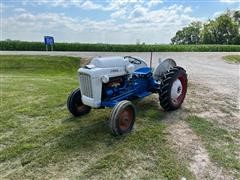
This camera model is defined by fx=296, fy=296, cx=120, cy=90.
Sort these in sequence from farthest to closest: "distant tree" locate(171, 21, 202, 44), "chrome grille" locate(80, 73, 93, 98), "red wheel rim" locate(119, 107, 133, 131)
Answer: "distant tree" locate(171, 21, 202, 44) → "chrome grille" locate(80, 73, 93, 98) → "red wheel rim" locate(119, 107, 133, 131)

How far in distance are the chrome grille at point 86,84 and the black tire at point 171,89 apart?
145 centimetres

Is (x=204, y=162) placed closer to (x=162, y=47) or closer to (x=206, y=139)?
(x=206, y=139)

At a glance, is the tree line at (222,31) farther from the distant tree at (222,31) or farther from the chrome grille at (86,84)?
the chrome grille at (86,84)

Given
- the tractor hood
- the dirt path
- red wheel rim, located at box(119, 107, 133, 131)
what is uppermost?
the tractor hood

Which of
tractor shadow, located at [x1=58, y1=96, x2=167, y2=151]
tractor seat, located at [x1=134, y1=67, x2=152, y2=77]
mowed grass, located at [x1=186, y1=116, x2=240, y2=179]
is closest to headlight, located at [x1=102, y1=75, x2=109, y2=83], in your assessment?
tractor shadow, located at [x1=58, y1=96, x2=167, y2=151]

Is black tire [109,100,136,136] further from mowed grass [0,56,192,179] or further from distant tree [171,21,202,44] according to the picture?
distant tree [171,21,202,44]

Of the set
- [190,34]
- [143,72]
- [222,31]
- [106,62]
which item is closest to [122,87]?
[106,62]

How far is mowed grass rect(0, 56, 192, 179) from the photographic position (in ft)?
12.0

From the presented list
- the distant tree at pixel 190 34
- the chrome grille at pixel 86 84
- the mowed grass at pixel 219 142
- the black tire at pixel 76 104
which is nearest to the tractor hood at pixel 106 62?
the chrome grille at pixel 86 84

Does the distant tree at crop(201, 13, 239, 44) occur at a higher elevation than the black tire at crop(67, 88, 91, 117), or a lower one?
higher

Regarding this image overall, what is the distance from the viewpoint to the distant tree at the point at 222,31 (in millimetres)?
55375

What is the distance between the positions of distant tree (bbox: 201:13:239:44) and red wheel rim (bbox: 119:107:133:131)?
5545cm

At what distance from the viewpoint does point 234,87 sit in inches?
332

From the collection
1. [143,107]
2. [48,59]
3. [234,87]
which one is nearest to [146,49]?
[48,59]
